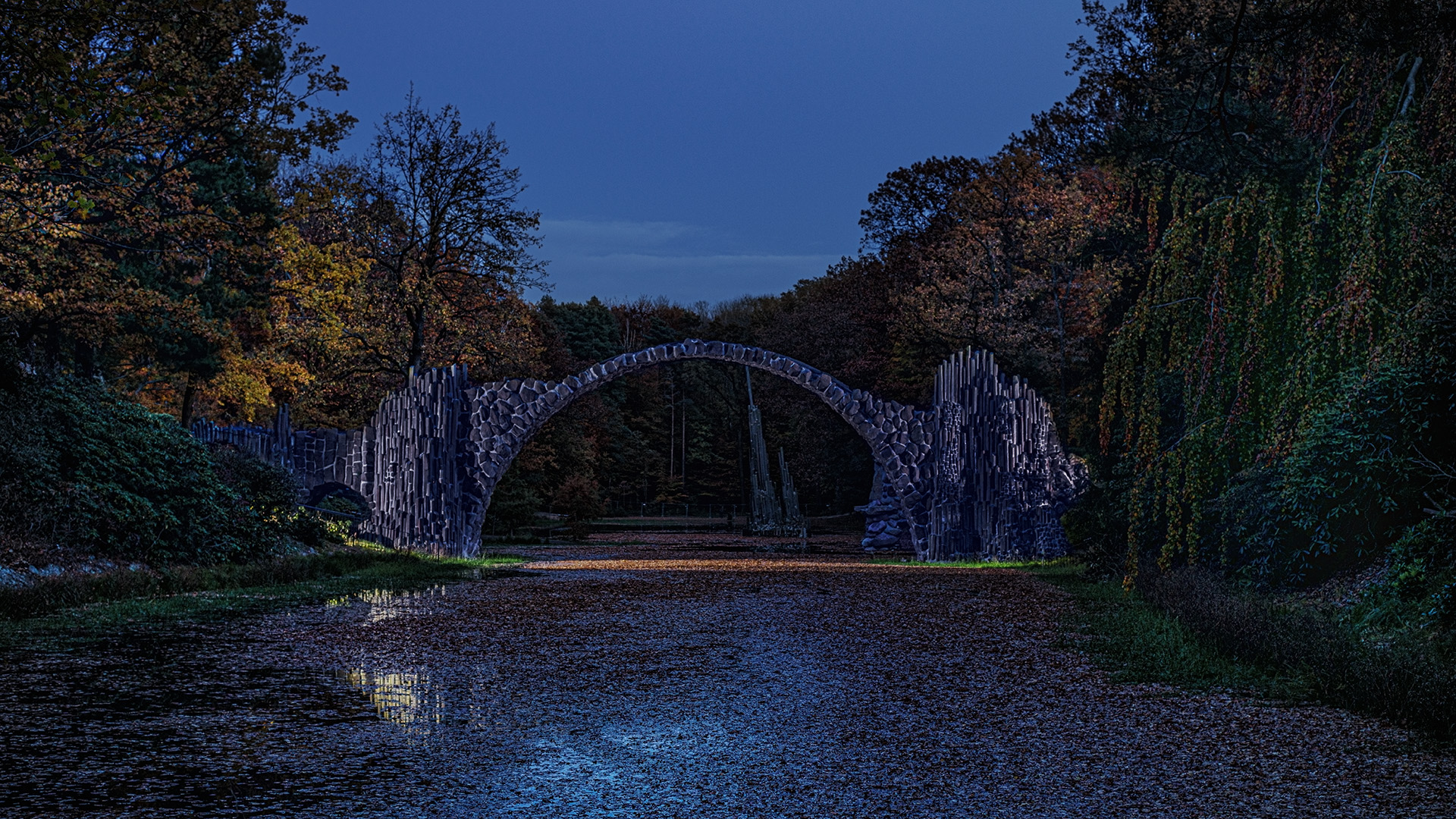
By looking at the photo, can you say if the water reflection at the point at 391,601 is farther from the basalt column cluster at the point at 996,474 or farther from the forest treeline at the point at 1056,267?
the basalt column cluster at the point at 996,474

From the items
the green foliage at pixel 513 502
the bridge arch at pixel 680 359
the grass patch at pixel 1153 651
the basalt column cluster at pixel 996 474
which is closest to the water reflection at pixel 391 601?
the grass patch at pixel 1153 651

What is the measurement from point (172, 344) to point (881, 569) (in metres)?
15.8

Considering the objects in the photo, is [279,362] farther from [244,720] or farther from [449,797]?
[449,797]

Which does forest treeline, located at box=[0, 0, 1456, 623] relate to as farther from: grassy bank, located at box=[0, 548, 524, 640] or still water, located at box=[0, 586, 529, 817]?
still water, located at box=[0, 586, 529, 817]

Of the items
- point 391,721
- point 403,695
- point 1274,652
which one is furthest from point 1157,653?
point 391,721

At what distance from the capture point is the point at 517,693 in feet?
24.2

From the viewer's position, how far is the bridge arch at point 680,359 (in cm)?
2244

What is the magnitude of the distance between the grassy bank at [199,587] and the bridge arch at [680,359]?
3770 millimetres

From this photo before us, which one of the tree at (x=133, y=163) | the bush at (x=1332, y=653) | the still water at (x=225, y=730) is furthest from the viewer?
the tree at (x=133, y=163)

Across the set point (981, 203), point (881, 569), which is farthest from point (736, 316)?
point (881, 569)

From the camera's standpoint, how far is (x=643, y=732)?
626cm

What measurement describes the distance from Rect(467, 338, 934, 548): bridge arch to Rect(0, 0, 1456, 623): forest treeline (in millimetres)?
3409

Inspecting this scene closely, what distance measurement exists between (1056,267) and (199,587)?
2425 cm

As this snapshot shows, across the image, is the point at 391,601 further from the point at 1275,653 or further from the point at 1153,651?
the point at 1275,653
